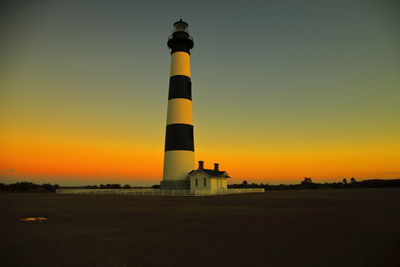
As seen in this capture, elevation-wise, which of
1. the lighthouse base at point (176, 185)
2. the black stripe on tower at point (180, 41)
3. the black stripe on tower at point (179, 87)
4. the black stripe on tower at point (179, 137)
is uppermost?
the black stripe on tower at point (180, 41)

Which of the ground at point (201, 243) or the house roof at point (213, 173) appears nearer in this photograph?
the ground at point (201, 243)

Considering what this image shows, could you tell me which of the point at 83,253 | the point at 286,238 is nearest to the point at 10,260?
the point at 83,253

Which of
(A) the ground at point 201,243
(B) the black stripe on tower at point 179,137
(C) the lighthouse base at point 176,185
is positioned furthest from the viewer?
(C) the lighthouse base at point 176,185

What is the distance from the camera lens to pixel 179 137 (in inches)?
1312

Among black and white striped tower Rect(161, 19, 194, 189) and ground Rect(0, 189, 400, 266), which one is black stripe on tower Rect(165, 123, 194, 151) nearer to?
black and white striped tower Rect(161, 19, 194, 189)

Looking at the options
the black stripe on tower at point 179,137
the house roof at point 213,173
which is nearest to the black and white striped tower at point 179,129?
the black stripe on tower at point 179,137

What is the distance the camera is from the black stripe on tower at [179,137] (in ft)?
109

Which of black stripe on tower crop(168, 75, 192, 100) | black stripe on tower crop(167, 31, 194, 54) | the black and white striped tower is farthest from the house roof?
black stripe on tower crop(167, 31, 194, 54)

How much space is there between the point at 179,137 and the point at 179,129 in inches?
38.8

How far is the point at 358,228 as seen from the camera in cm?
951

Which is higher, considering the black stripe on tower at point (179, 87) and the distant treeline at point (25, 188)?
the black stripe on tower at point (179, 87)

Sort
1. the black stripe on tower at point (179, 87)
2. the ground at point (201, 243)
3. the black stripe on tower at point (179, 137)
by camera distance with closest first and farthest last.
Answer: the ground at point (201, 243) → the black stripe on tower at point (179, 137) → the black stripe on tower at point (179, 87)

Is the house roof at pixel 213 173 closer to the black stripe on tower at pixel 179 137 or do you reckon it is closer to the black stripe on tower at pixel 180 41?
the black stripe on tower at pixel 179 137

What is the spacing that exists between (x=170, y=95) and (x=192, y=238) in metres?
28.3
